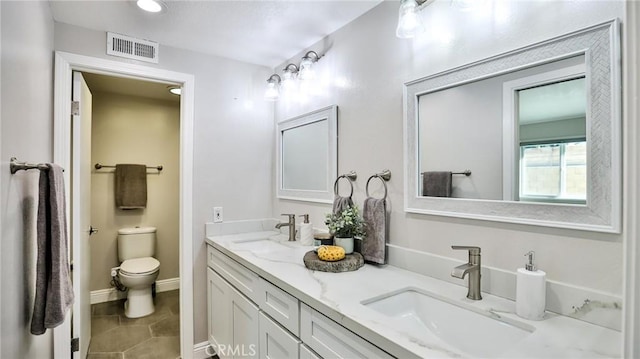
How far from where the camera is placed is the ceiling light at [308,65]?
209 centimetres

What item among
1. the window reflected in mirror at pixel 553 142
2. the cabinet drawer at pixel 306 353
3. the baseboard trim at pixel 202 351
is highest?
the window reflected in mirror at pixel 553 142

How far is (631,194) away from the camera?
52 cm

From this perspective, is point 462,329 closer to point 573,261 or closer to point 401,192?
point 573,261

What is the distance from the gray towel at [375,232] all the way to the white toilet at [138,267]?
7.45 ft

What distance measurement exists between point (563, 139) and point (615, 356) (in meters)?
0.62

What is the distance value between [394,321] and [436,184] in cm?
68

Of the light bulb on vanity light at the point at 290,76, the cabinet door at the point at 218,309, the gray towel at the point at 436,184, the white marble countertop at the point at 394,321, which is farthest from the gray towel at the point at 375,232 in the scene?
the light bulb on vanity light at the point at 290,76

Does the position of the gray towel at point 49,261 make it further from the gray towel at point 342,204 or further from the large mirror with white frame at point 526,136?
the large mirror with white frame at point 526,136

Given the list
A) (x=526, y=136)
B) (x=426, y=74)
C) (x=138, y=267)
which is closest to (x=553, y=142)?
(x=526, y=136)

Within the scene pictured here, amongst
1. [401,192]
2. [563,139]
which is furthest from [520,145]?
[401,192]

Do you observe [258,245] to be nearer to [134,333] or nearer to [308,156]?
[308,156]

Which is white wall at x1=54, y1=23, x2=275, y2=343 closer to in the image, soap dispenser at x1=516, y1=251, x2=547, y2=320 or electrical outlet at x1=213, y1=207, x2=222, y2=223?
electrical outlet at x1=213, y1=207, x2=222, y2=223

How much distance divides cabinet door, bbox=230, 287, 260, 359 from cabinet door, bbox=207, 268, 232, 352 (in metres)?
0.08

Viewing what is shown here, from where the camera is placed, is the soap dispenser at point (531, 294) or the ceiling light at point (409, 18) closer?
the soap dispenser at point (531, 294)
